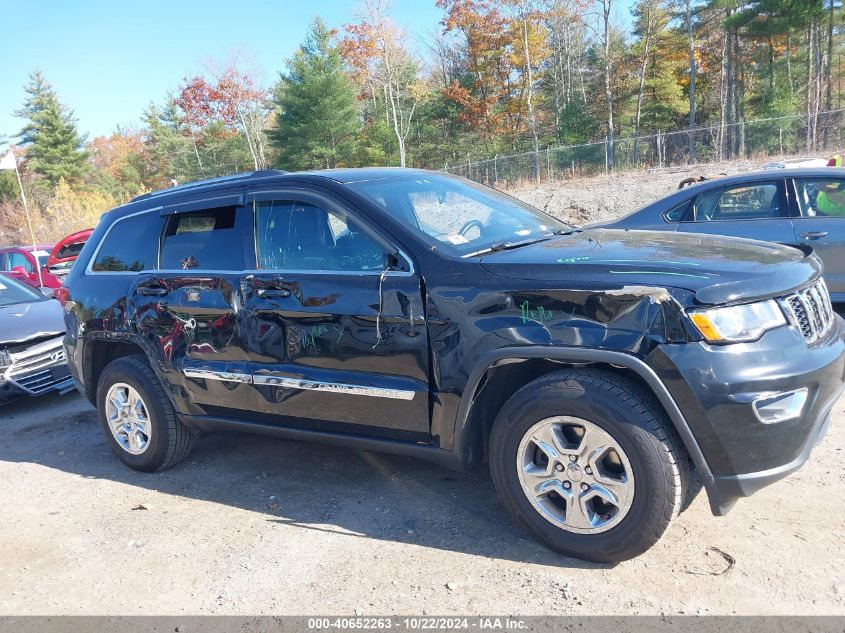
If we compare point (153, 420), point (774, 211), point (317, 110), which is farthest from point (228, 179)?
point (317, 110)

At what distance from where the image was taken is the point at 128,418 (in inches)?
190

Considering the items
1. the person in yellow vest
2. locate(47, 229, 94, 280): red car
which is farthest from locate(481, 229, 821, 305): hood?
locate(47, 229, 94, 280): red car

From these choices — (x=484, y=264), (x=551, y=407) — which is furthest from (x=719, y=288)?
(x=484, y=264)

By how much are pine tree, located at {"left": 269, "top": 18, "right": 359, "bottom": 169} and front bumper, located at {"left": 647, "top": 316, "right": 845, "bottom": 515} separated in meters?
38.1

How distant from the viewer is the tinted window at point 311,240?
12.0 feet

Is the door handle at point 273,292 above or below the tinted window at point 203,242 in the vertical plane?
below

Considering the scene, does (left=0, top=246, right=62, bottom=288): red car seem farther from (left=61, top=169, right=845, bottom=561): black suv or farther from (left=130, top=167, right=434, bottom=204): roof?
(left=130, top=167, right=434, bottom=204): roof

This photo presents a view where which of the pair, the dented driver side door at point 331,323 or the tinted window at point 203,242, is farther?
the tinted window at point 203,242

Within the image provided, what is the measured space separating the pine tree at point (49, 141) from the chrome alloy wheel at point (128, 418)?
182 ft

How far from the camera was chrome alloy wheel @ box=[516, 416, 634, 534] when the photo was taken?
2.97 m

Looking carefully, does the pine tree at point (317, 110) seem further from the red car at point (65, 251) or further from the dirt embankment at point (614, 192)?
the red car at point (65, 251)

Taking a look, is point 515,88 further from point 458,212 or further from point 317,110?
point 458,212

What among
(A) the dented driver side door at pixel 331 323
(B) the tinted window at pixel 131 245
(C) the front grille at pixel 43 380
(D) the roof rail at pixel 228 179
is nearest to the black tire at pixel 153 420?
(B) the tinted window at pixel 131 245

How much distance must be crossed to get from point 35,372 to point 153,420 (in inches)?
118
